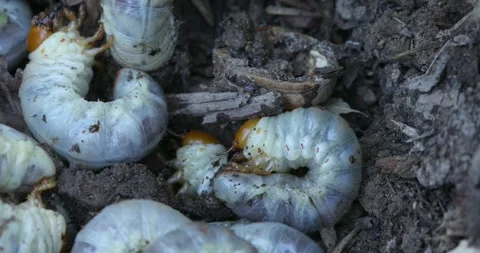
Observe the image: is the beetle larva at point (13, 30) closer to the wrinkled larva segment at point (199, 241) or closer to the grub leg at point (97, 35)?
the grub leg at point (97, 35)

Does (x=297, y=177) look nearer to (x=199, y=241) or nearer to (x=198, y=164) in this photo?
(x=198, y=164)

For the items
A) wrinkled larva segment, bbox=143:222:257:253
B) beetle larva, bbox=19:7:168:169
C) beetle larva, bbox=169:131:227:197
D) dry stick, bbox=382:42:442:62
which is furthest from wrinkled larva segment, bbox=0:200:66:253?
dry stick, bbox=382:42:442:62

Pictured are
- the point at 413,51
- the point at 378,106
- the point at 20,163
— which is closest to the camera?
the point at 20,163

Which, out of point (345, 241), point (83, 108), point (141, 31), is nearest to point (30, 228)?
point (83, 108)

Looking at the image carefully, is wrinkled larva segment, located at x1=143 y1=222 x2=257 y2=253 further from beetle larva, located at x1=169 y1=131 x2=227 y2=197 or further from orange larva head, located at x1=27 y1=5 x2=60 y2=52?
orange larva head, located at x1=27 y1=5 x2=60 y2=52

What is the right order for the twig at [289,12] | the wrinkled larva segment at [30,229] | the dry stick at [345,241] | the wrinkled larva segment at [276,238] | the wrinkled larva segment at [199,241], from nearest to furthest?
the wrinkled larva segment at [199,241] < the wrinkled larva segment at [30,229] < the wrinkled larva segment at [276,238] < the dry stick at [345,241] < the twig at [289,12]

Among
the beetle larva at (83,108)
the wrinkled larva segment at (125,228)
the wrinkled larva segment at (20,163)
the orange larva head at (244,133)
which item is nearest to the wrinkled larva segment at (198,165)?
the orange larva head at (244,133)
